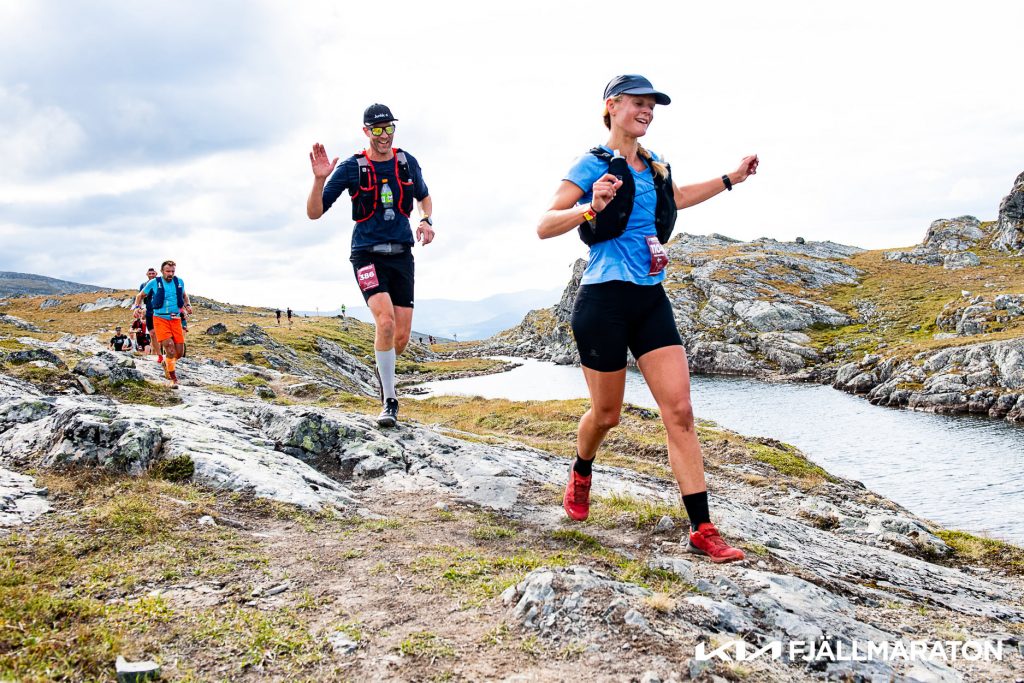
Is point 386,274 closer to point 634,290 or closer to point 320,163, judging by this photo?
point 320,163

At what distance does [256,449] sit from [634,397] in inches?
2032

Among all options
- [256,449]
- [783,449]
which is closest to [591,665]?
[256,449]

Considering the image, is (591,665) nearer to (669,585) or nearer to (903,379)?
(669,585)

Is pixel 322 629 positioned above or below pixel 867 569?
above

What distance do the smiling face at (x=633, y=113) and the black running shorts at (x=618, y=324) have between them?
158 cm

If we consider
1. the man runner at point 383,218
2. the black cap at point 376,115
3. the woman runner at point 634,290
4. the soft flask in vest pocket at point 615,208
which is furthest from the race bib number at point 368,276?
the soft flask in vest pocket at point 615,208

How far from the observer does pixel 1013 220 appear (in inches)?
4897

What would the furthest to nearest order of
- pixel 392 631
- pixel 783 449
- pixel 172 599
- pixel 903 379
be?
pixel 903 379 → pixel 783 449 → pixel 172 599 → pixel 392 631

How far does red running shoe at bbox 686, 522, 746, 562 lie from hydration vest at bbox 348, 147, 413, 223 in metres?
6.87

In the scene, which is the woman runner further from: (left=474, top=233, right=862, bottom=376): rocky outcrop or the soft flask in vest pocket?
(left=474, top=233, right=862, bottom=376): rocky outcrop

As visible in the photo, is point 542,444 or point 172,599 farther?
point 542,444

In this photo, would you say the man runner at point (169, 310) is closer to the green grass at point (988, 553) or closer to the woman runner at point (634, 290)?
the woman runner at point (634, 290)

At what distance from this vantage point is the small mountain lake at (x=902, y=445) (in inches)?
914

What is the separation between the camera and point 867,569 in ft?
26.0
